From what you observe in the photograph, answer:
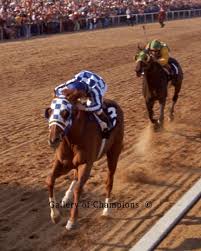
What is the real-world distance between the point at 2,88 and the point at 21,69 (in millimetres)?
3448

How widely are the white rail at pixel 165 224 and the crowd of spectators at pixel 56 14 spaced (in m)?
26.2

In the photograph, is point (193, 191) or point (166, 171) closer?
point (193, 191)

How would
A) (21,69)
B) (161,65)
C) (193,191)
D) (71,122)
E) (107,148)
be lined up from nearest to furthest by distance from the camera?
1. (193,191)
2. (71,122)
3. (107,148)
4. (161,65)
5. (21,69)

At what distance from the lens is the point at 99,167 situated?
786 cm

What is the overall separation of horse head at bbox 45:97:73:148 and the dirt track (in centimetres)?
121

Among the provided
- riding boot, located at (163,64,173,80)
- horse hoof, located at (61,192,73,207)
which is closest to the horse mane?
horse hoof, located at (61,192,73,207)

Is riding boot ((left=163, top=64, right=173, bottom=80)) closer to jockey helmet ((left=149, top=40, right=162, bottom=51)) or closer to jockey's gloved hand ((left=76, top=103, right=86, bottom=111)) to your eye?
jockey helmet ((left=149, top=40, right=162, bottom=51))

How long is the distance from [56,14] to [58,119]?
2916cm

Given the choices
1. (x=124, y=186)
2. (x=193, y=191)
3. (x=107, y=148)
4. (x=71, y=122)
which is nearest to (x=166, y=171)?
(x=124, y=186)

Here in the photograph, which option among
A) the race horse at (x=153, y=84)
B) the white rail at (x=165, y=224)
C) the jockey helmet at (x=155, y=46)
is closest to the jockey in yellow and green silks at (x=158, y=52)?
the jockey helmet at (x=155, y=46)

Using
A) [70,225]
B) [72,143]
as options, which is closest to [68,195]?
[70,225]

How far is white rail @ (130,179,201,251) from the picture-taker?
10.1 ft

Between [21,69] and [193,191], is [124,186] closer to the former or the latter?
[193,191]

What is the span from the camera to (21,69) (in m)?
17.7
